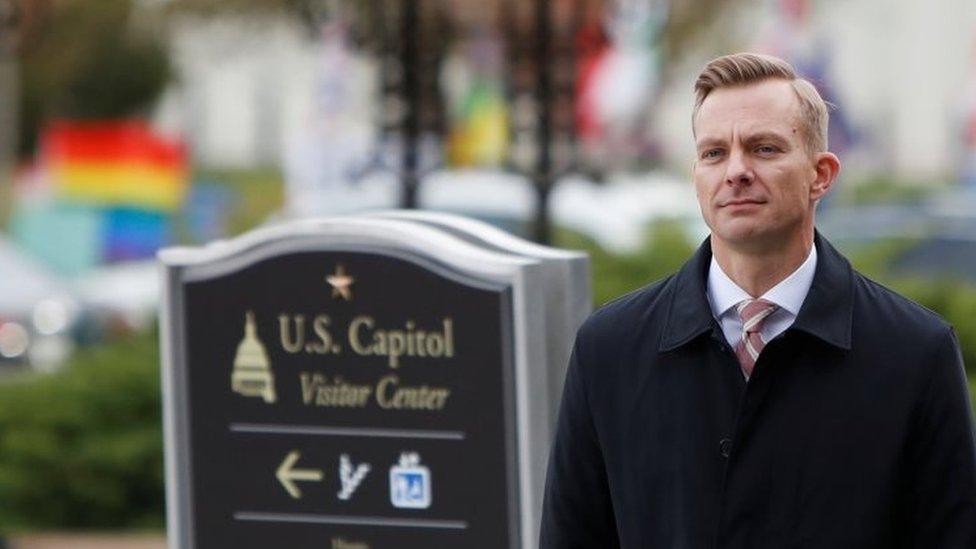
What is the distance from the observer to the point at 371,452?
5105mm

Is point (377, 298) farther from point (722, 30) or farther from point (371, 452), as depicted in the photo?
point (722, 30)

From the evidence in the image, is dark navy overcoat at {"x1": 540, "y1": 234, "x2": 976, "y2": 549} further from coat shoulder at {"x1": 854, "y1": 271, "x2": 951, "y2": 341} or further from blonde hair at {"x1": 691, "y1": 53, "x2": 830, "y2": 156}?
A: blonde hair at {"x1": 691, "y1": 53, "x2": 830, "y2": 156}

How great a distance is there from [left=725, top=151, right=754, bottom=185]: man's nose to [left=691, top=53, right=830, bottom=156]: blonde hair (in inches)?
4.6

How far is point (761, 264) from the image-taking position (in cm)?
356

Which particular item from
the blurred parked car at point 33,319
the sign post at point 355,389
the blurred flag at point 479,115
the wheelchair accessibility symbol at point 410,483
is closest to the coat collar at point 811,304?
the sign post at point 355,389

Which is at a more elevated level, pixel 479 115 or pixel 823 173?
pixel 479 115

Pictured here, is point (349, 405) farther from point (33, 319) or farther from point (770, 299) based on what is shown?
point (33, 319)

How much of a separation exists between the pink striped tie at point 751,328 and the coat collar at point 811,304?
0.16 ft

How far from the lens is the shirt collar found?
3570 mm

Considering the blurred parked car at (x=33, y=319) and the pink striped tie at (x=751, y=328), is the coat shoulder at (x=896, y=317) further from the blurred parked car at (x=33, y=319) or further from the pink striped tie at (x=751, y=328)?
the blurred parked car at (x=33, y=319)

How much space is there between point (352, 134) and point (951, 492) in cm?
2102

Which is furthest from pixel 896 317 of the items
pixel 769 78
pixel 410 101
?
pixel 410 101

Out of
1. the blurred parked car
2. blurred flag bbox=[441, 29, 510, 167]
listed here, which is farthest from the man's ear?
blurred flag bbox=[441, 29, 510, 167]

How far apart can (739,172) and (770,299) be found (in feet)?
0.65
